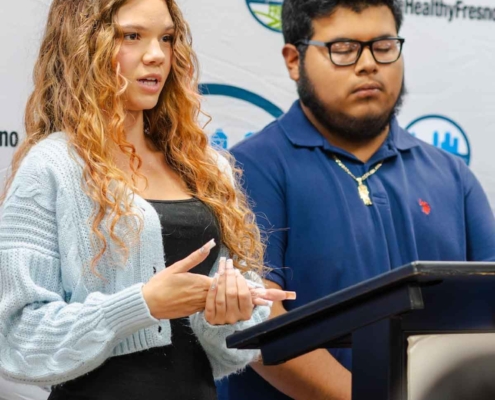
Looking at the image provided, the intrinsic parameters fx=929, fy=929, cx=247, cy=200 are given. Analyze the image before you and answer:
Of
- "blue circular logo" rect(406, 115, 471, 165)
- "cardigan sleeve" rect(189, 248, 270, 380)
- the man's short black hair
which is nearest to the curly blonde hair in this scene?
"cardigan sleeve" rect(189, 248, 270, 380)

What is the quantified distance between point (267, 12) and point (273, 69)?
185 mm

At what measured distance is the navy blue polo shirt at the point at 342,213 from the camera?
250cm

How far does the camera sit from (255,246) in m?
2.13

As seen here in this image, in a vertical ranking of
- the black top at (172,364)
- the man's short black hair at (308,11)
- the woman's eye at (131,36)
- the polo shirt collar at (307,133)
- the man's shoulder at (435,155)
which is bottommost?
the black top at (172,364)

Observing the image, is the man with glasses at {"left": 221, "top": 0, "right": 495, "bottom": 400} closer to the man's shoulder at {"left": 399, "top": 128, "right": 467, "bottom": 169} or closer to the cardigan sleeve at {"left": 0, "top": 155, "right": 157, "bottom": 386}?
the man's shoulder at {"left": 399, "top": 128, "right": 467, "bottom": 169}

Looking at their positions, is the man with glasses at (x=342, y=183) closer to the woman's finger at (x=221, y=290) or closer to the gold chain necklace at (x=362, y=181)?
the gold chain necklace at (x=362, y=181)

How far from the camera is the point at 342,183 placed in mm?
2598

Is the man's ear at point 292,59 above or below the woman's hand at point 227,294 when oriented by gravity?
above

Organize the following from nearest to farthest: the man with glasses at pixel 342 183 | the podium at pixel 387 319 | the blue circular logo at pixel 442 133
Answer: the podium at pixel 387 319 → the man with glasses at pixel 342 183 → the blue circular logo at pixel 442 133

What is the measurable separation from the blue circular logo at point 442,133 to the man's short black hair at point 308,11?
580 mm

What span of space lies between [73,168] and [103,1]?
0.39 m

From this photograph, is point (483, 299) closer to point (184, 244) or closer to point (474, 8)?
point (184, 244)

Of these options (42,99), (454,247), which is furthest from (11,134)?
(454,247)

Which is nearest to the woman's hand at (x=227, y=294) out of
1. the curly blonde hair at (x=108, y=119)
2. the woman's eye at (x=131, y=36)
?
the curly blonde hair at (x=108, y=119)
